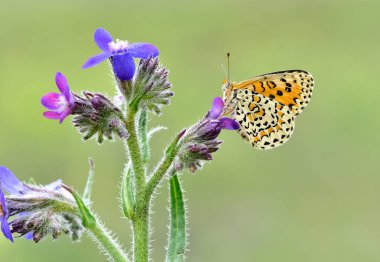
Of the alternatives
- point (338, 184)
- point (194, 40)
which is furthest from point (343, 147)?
point (194, 40)

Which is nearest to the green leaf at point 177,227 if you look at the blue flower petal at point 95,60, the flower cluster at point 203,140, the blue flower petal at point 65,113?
the flower cluster at point 203,140

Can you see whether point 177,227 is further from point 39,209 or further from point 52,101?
point 52,101

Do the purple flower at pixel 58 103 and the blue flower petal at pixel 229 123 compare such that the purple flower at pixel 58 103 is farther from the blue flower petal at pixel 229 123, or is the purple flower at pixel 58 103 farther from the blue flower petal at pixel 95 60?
the blue flower petal at pixel 229 123

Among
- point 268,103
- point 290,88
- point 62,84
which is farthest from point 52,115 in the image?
point 290,88

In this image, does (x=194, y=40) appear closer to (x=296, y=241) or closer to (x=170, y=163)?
(x=296, y=241)

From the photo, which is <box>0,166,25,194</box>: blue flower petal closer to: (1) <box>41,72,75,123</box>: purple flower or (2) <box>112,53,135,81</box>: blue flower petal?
(1) <box>41,72,75,123</box>: purple flower

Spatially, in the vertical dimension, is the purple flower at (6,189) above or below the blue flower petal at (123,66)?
below
